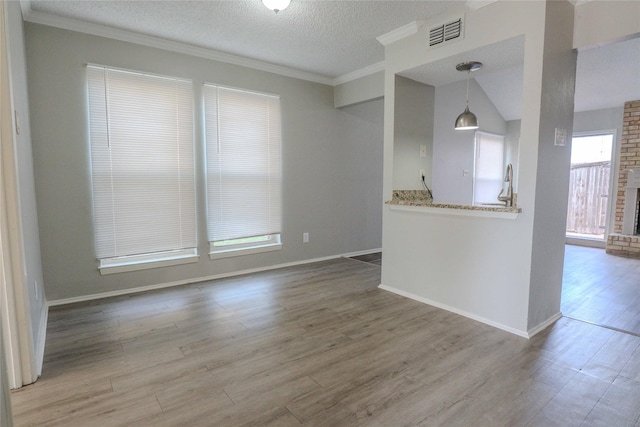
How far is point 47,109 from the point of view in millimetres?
3031

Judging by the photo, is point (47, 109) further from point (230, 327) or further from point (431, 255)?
point (431, 255)

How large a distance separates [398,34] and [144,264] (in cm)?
340

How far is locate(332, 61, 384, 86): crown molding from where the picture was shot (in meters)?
4.15

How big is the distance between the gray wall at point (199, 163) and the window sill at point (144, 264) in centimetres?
6

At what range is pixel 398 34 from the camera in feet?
10.6

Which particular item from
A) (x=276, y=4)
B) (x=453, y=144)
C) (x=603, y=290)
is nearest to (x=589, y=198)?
(x=453, y=144)

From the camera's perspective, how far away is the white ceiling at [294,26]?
276 centimetres

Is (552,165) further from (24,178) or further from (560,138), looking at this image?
(24,178)

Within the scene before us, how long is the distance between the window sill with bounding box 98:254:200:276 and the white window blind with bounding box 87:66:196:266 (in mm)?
64

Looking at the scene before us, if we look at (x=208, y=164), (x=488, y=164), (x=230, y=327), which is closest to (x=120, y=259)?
(x=208, y=164)

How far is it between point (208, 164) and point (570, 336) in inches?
145

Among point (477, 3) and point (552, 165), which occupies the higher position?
point (477, 3)

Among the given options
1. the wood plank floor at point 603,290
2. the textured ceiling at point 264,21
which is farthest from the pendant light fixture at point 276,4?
the wood plank floor at point 603,290

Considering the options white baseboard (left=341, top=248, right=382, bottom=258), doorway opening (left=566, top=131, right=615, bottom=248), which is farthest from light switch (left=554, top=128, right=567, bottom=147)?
doorway opening (left=566, top=131, right=615, bottom=248)
